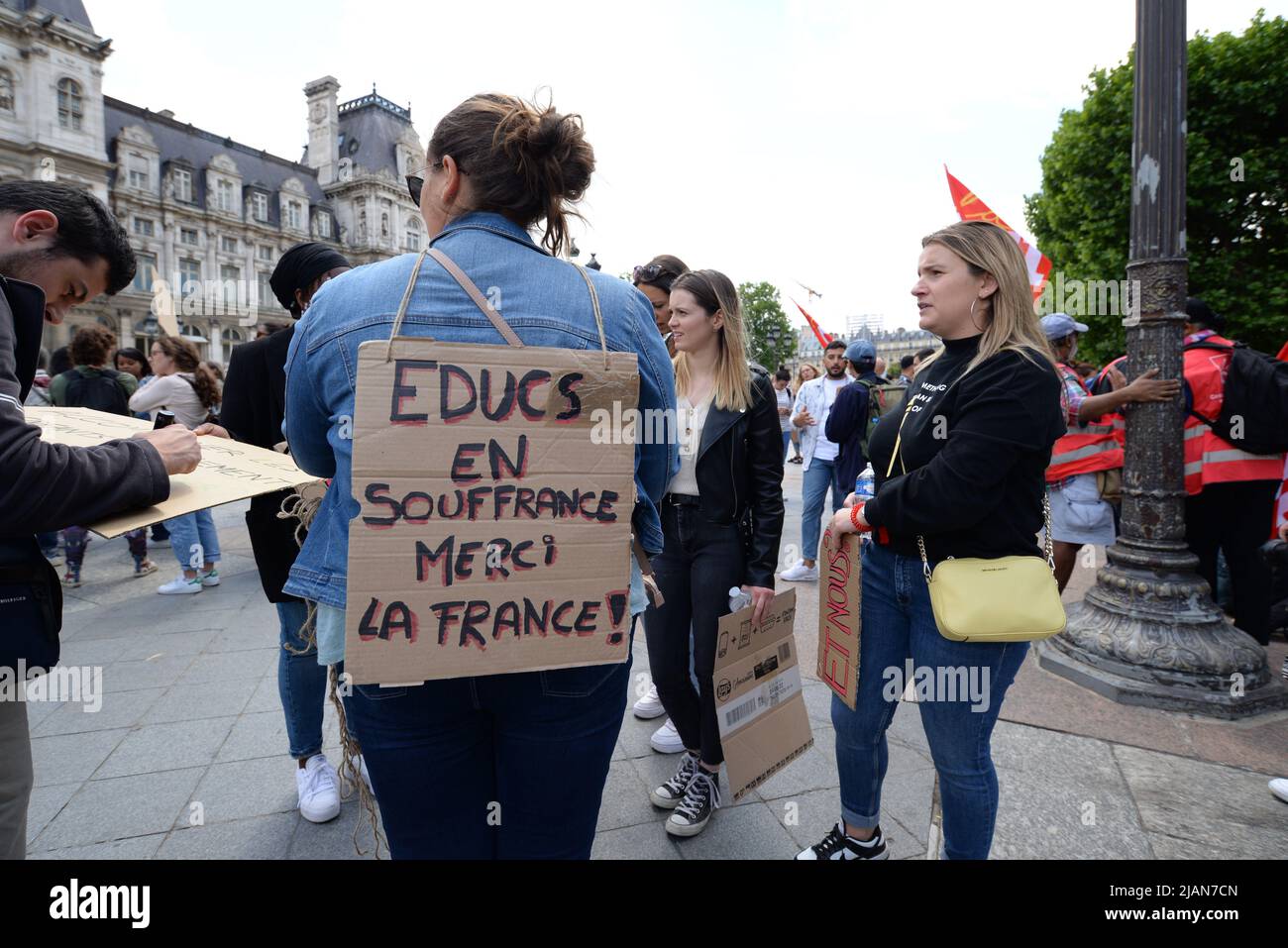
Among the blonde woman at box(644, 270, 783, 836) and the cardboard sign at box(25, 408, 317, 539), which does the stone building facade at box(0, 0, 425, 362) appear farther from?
the blonde woman at box(644, 270, 783, 836)

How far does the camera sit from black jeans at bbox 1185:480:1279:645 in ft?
14.2

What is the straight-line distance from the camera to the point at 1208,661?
3707 mm

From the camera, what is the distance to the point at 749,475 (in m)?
2.77

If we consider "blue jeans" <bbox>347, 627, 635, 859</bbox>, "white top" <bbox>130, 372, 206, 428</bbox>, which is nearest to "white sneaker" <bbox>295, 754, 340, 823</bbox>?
"blue jeans" <bbox>347, 627, 635, 859</bbox>

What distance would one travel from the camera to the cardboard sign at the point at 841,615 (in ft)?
7.42

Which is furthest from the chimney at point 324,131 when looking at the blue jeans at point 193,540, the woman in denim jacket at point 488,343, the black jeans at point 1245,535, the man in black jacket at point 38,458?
the woman in denim jacket at point 488,343

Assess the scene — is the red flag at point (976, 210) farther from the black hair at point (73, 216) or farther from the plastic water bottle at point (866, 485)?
the black hair at point (73, 216)

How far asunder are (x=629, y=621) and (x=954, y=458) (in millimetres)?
1046

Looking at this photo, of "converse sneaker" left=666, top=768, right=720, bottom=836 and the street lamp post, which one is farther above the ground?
the street lamp post

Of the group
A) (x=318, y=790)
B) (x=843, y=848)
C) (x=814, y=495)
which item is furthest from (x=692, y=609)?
(x=814, y=495)

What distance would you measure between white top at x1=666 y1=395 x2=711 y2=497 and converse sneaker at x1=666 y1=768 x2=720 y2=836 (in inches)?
44.8

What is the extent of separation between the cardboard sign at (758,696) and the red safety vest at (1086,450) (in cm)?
315

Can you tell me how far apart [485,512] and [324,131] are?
207 feet

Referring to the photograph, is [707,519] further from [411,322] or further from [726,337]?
[411,322]
